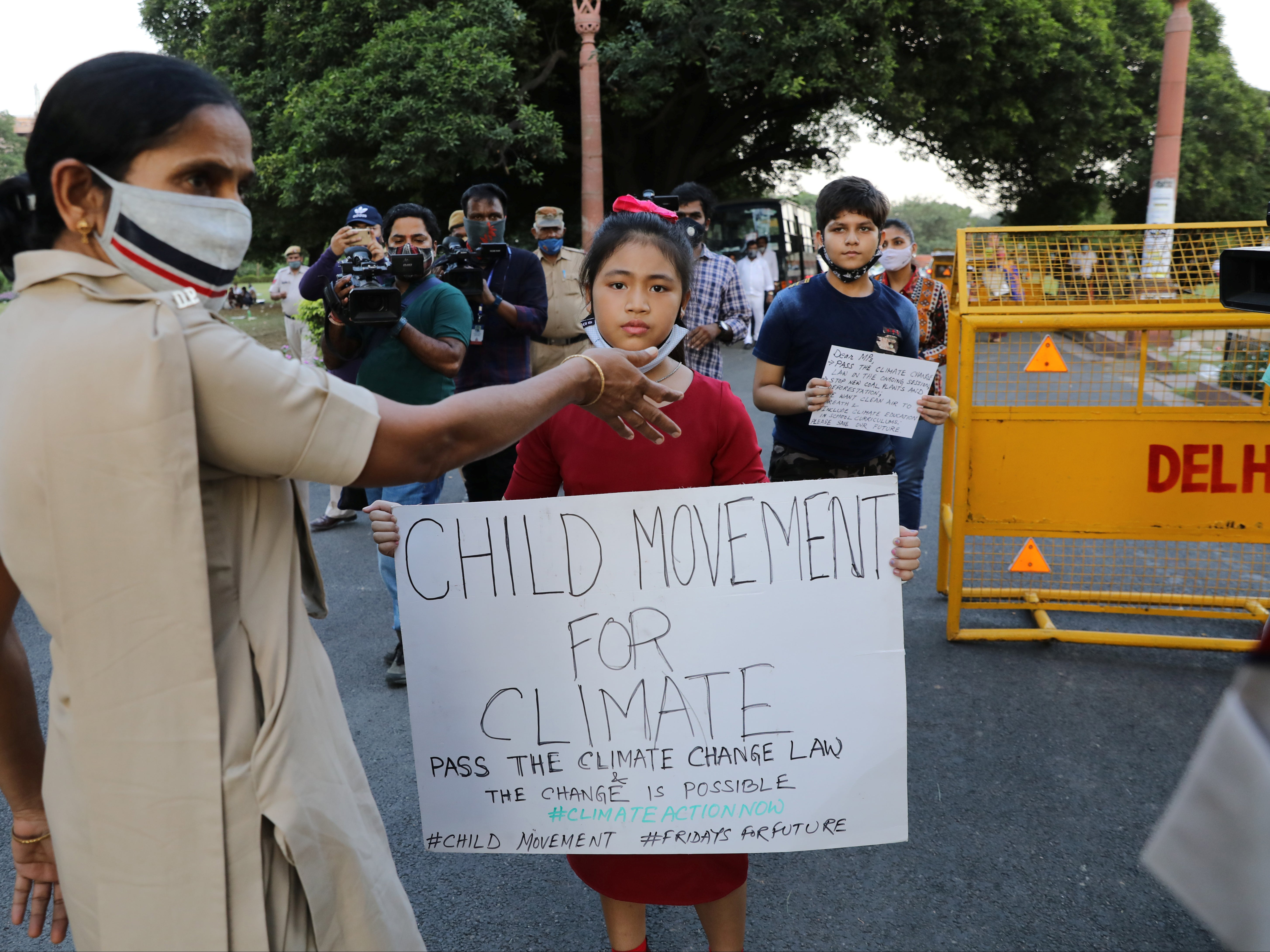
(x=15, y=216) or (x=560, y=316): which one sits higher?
(x=15, y=216)

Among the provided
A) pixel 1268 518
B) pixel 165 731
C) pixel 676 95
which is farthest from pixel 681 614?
pixel 676 95

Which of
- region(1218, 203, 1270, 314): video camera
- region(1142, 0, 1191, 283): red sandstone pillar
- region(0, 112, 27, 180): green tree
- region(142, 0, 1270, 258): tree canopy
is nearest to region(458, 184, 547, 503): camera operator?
region(1218, 203, 1270, 314): video camera

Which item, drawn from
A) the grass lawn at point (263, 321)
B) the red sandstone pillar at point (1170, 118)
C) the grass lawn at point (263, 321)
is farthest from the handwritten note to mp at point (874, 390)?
the red sandstone pillar at point (1170, 118)

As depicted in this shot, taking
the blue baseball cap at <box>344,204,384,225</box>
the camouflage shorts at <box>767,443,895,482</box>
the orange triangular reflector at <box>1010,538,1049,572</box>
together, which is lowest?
the orange triangular reflector at <box>1010,538,1049,572</box>

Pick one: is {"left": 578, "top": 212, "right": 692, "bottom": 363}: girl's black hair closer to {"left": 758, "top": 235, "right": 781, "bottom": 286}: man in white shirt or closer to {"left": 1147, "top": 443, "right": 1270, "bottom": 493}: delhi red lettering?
{"left": 1147, "top": 443, "right": 1270, "bottom": 493}: delhi red lettering

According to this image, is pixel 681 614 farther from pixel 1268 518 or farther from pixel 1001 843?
pixel 1268 518

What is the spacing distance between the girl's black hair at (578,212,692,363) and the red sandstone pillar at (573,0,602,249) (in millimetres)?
14534

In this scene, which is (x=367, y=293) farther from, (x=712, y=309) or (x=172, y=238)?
(x=172, y=238)

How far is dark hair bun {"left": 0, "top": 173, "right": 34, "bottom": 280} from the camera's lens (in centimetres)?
125

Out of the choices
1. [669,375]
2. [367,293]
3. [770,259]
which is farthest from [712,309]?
[770,259]

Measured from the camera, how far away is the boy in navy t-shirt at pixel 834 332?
3639 millimetres

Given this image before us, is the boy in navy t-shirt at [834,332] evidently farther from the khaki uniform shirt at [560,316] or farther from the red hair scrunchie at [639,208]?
the khaki uniform shirt at [560,316]

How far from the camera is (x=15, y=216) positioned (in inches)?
49.6

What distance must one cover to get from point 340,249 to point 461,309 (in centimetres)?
62
